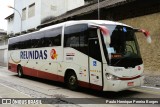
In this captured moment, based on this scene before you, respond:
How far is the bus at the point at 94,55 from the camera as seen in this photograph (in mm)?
9954

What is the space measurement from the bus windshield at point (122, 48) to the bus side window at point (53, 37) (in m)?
A: 3.51

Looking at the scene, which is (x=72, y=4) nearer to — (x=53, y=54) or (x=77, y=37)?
(x=53, y=54)

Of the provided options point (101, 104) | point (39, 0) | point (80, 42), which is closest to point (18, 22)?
point (39, 0)

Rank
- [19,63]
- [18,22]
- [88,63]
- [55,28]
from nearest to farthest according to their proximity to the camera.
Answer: [88,63] → [55,28] → [19,63] → [18,22]

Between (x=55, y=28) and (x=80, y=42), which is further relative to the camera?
(x=55, y=28)

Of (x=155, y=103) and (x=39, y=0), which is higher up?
(x=39, y=0)

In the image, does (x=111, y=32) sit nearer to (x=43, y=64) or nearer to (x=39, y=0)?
(x=43, y=64)

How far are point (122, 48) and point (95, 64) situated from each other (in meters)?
1.21

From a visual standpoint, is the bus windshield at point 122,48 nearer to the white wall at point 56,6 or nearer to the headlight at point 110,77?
the headlight at point 110,77

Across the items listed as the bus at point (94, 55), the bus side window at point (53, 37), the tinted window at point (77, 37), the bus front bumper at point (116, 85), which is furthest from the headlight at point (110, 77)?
the bus side window at point (53, 37)

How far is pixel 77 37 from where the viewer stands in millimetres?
11758

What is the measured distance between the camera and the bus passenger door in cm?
1021

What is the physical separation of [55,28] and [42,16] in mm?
22718

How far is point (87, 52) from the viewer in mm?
10945
